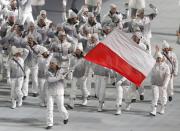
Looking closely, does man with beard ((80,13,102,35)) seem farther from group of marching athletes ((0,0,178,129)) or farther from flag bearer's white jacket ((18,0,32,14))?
flag bearer's white jacket ((18,0,32,14))

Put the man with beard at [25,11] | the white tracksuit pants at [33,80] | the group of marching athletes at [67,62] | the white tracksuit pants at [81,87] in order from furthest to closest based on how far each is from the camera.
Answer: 1. the man with beard at [25,11]
2. the white tracksuit pants at [33,80]
3. the white tracksuit pants at [81,87]
4. the group of marching athletes at [67,62]

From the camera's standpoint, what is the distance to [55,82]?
75.4 feet

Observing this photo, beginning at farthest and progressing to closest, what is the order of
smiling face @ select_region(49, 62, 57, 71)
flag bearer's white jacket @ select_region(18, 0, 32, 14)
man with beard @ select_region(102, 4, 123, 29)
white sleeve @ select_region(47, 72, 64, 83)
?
flag bearer's white jacket @ select_region(18, 0, 32, 14) < man with beard @ select_region(102, 4, 123, 29) < white sleeve @ select_region(47, 72, 64, 83) < smiling face @ select_region(49, 62, 57, 71)

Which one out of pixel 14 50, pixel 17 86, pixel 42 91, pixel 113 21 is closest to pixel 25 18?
pixel 113 21

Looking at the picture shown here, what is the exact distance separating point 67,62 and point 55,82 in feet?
10.8

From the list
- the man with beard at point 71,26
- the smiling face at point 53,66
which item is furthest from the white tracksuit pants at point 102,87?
the man with beard at point 71,26

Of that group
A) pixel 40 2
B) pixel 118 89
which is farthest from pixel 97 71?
pixel 40 2

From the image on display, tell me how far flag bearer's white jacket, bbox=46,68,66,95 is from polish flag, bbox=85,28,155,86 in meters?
1.47

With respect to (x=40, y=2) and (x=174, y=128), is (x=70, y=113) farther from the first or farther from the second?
(x=40, y=2)

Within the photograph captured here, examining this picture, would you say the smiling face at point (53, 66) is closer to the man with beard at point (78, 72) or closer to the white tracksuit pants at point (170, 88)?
the man with beard at point (78, 72)

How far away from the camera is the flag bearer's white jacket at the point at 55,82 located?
2294 centimetres

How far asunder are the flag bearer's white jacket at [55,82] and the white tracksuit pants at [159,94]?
11.2ft

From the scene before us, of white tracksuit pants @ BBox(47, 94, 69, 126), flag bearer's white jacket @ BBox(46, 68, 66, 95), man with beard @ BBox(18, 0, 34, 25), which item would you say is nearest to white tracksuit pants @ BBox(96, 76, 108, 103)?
white tracksuit pants @ BBox(47, 94, 69, 126)

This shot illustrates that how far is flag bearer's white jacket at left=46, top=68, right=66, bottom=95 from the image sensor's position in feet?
75.3
